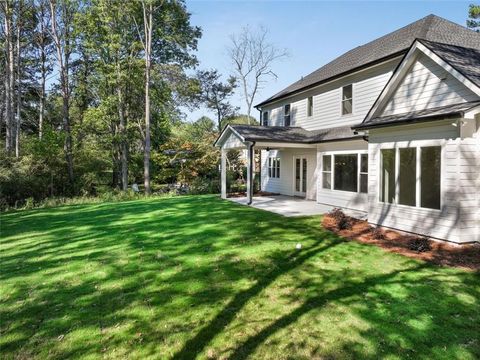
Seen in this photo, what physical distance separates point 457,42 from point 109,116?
72.0 ft

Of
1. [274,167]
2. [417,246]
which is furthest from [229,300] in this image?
[274,167]

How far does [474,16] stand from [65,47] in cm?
2882

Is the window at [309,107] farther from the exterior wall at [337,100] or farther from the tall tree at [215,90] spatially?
the tall tree at [215,90]

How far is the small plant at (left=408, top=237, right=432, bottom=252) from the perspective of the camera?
6.84 m

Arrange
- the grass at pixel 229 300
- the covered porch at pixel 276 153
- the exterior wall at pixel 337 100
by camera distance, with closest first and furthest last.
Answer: the grass at pixel 229 300 → the exterior wall at pixel 337 100 → the covered porch at pixel 276 153

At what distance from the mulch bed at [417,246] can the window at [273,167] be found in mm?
9530

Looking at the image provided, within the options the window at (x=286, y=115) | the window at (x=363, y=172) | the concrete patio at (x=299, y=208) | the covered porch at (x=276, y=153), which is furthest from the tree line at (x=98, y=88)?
the window at (x=363, y=172)

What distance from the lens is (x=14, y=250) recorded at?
743cm

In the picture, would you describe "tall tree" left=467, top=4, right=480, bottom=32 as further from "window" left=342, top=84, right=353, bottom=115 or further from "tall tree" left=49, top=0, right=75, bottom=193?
"tall tree" left=49, top=0, right=75, bottom=193

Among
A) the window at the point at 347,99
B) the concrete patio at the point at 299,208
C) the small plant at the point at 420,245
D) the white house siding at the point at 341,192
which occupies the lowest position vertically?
the small plant at the point at 420,245

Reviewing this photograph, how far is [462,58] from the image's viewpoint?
801 centimetres

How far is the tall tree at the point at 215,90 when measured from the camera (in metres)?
34.2

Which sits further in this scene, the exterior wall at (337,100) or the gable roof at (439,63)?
the exterior wall at (337,100)

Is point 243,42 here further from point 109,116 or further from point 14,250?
point 14,250
